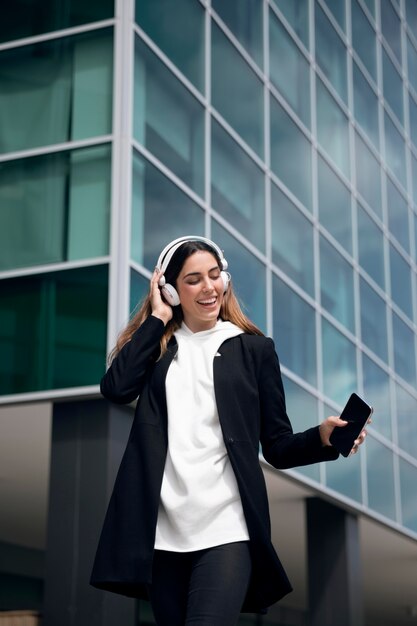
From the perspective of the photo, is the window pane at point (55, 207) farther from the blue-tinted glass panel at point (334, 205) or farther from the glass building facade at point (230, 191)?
the blue-tinted glass panel at point (334, 205)

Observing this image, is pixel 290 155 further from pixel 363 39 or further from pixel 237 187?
pixel 363 39

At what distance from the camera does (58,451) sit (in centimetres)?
1097

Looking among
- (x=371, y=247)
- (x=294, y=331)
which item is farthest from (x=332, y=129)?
(x=294, y=331)

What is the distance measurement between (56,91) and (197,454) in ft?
29.8

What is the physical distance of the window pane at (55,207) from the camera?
11.2 meters

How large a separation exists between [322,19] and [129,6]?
663cm

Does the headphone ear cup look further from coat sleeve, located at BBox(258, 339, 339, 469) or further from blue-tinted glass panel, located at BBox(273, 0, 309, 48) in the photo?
blue-tinted glass panel, located at BBox(273, 0, 309, 48)

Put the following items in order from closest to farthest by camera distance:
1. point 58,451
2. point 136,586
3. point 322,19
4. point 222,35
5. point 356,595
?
point 136,586 < point 58,451 < point 222,35 < point 356,595 < point 322,19

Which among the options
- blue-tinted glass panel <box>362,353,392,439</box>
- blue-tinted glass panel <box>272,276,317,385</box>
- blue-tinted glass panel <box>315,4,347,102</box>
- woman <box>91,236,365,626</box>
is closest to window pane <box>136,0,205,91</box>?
blue-tinted glass panel <box>272,276,317,385</box>

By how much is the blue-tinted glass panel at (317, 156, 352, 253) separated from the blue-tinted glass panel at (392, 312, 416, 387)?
2.09 meters

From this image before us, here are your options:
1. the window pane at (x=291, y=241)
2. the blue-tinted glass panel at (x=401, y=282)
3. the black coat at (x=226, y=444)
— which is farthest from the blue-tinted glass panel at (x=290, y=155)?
the black coat at (x=226, y=444)

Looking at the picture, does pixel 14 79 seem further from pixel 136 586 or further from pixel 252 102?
pixel 136 586

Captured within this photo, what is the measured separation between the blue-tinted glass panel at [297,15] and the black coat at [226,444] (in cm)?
1289

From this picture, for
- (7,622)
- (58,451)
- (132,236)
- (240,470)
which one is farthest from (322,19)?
(240,470)
